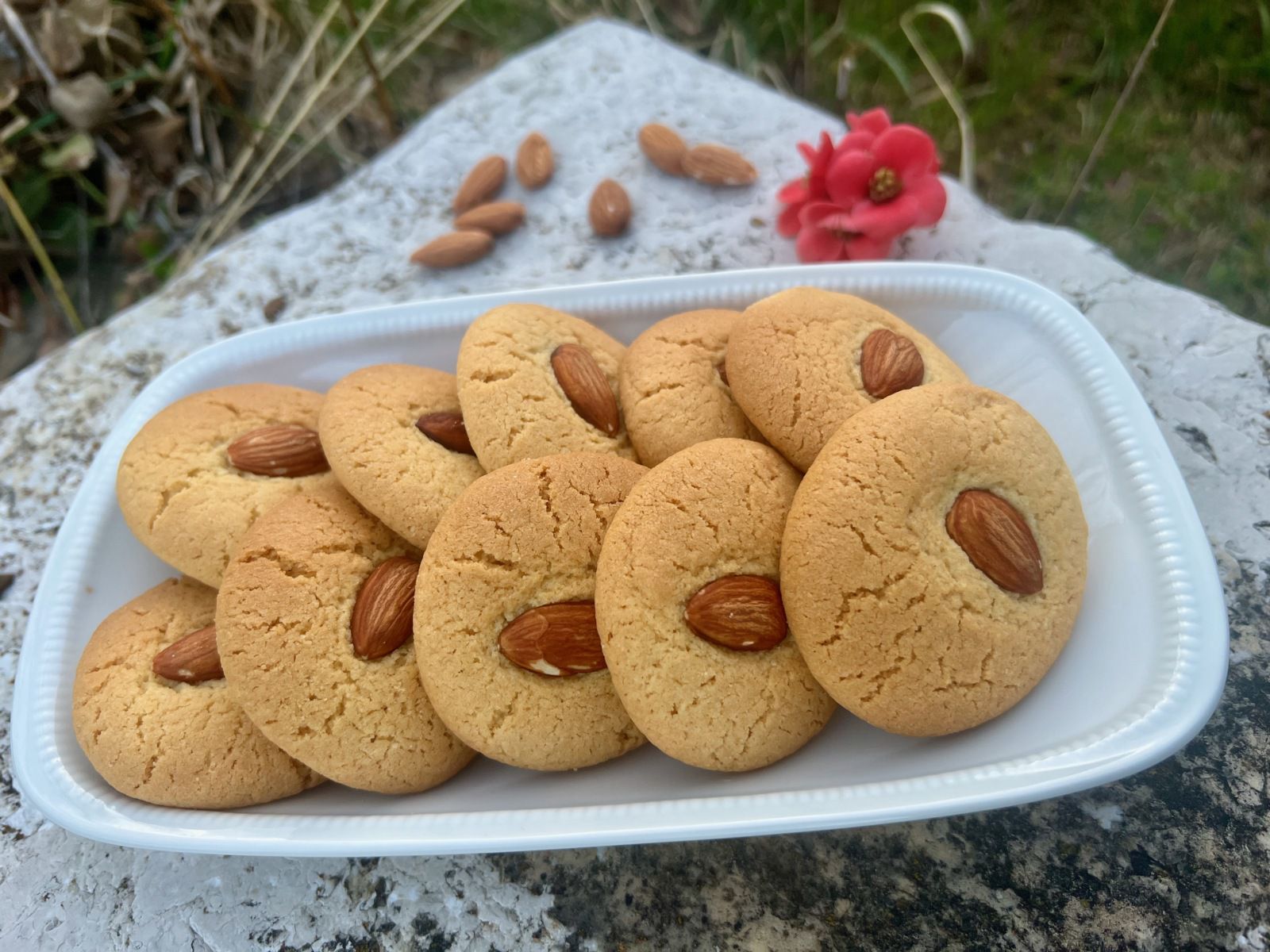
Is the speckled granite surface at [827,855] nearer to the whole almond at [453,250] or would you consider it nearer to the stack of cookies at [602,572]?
the whole almond at [453,250]

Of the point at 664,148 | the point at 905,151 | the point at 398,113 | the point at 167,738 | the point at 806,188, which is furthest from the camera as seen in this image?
the point at 398,113

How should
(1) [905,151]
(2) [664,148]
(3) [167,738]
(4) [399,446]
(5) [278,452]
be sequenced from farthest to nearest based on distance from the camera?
(2) [664,148]
(1) [905,151]
(5) [278,452]
(4) [399,446]
(3) [167,738]

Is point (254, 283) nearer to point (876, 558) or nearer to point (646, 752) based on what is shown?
point (646, 752)

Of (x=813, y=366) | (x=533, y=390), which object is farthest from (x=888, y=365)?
(x=533, y=390)

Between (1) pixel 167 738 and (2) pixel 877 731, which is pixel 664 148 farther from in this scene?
(1) pixel 167 738

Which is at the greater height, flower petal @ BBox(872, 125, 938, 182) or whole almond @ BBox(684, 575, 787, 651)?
flower petal @ BBox(872, 125, 938, 182)

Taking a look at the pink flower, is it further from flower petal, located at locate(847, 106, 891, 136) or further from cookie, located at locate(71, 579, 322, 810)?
cookie, located at locate(71, 579, 322, 810)

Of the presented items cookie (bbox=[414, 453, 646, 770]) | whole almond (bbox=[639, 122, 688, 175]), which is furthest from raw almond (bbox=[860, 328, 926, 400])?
whole almond (bbox=[639, 122, 688, 175])

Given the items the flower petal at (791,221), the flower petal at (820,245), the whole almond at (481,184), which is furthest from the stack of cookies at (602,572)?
the whole almond at (481,184)
